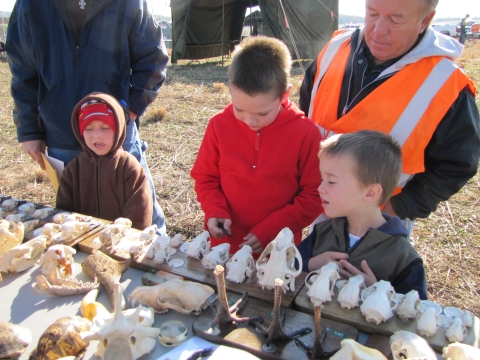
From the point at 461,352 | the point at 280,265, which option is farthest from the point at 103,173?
the point at 461,352

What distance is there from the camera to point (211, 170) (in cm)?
226

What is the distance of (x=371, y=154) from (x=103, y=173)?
1616mm

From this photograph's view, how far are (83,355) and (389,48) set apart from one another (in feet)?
6.01

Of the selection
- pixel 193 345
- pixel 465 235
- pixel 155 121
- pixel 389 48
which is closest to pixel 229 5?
pixel 155 121

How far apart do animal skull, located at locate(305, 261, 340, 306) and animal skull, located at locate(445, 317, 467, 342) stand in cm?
38

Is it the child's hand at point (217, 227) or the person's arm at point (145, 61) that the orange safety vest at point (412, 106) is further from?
the person's arm at point (145, 61)

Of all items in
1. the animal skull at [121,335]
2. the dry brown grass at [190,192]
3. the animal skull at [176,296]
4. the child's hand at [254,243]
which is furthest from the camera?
the dry brown grass at [190,192]

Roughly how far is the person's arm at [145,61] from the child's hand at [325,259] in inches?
70.5

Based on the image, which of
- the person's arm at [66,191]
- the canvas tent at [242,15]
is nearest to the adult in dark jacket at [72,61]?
the person's arm at [66,191]

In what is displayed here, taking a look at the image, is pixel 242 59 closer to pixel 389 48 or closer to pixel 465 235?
pixel 389 48

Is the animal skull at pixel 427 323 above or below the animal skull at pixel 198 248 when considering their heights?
above

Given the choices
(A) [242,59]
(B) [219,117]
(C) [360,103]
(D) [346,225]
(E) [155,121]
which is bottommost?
(E) [155,121]

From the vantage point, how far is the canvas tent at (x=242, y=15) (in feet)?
46.0

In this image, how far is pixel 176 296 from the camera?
139 cm
